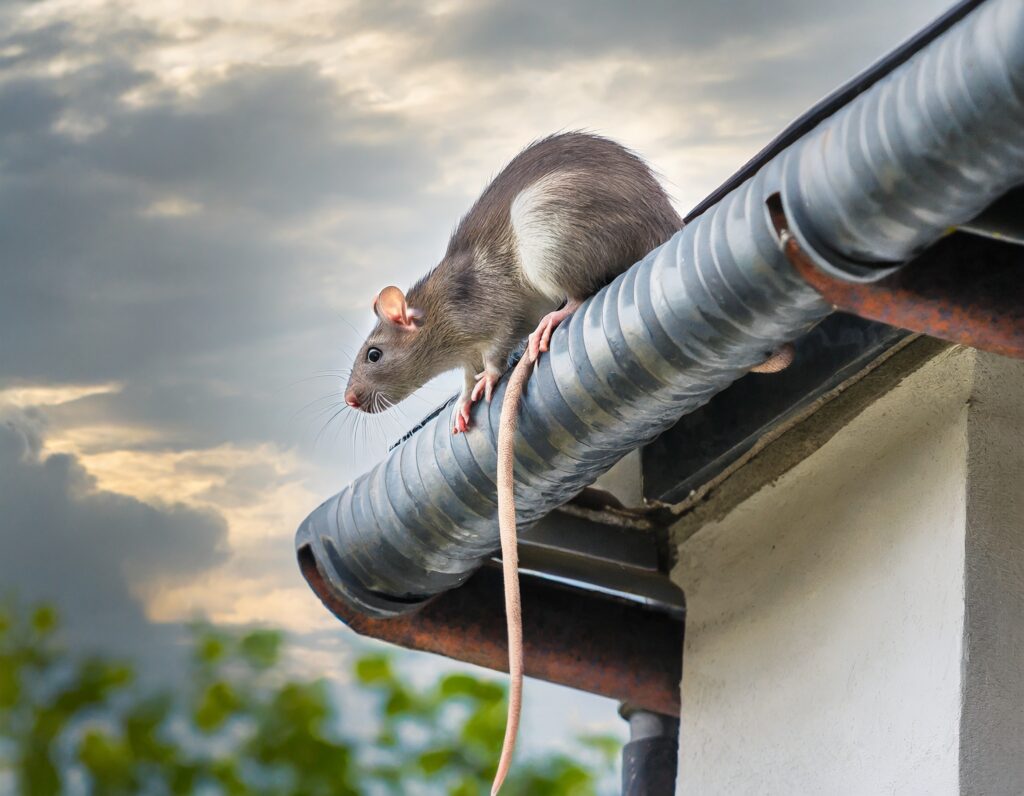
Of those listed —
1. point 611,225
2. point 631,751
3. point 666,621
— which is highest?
point 611,225

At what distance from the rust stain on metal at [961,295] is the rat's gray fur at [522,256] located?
38.3 inches

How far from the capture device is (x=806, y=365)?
3039 mm

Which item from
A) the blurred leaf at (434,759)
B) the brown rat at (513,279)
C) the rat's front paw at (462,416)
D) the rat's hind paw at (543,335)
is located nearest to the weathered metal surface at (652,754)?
the brown rat at (513,279)

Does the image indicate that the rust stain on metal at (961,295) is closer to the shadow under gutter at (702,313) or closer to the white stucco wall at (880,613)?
the shadow under gutter at (702,313)

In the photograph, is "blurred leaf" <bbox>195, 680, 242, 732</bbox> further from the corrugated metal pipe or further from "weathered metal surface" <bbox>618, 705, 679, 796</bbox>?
the corrugated metal pipe

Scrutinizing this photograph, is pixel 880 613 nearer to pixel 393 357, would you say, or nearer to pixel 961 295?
pixel 961 295

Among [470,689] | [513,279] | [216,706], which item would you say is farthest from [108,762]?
[513,279]

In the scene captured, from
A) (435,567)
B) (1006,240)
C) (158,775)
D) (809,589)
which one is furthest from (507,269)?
(158,775)

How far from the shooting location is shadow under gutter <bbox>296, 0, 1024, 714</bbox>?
1.86 metres

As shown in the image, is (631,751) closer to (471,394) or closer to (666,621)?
(666,621)

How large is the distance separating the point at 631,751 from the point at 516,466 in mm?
1523

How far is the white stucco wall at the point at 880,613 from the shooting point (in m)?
2.68

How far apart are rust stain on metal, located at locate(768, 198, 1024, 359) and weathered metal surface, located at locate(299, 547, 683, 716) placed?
1.60 metres

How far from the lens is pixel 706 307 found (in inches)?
90.9
